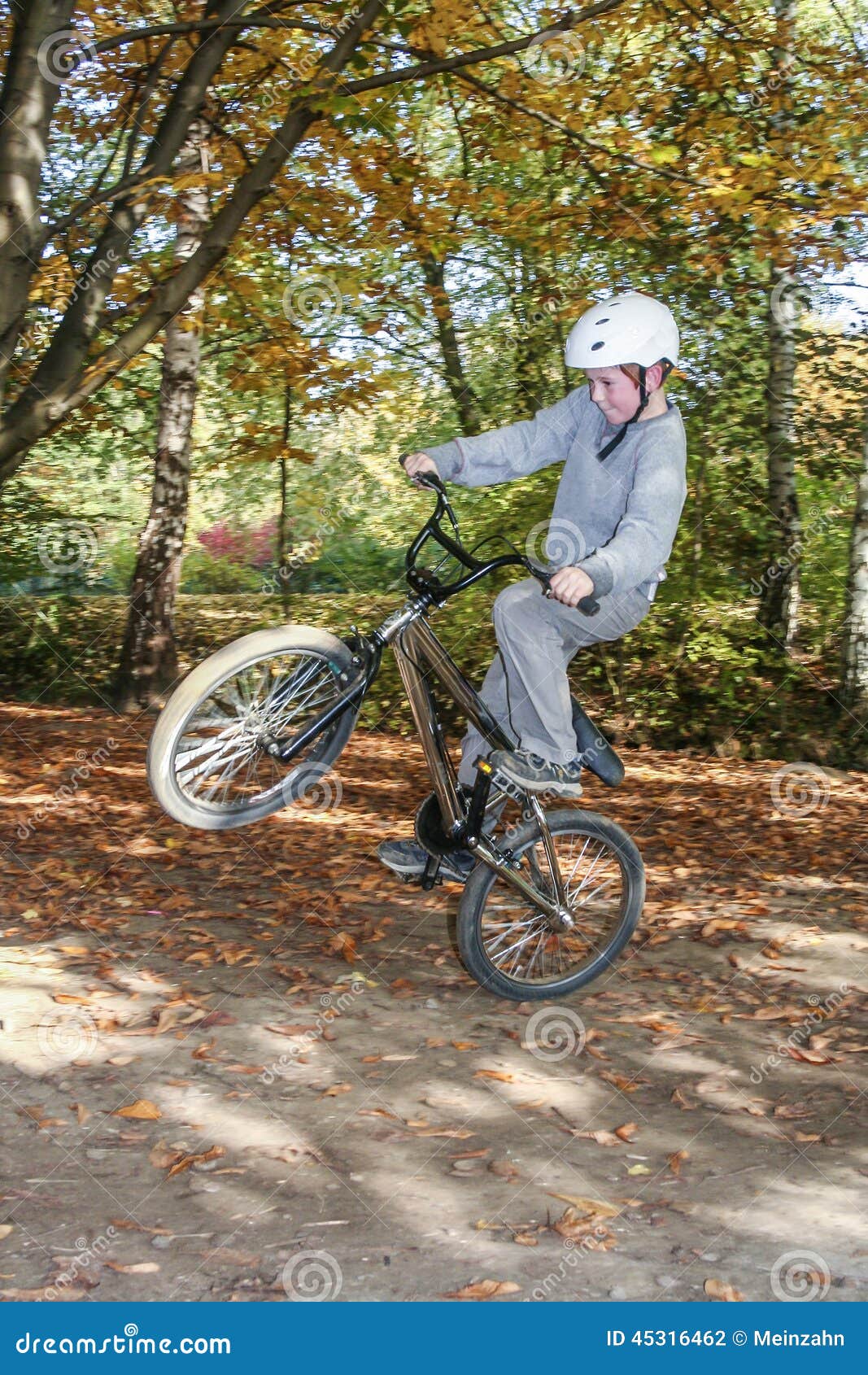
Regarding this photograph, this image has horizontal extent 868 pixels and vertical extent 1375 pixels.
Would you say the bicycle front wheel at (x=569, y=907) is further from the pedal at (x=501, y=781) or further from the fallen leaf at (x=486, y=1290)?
the fallen leaf at (x=486, y=1290)

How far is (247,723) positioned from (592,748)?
1383 mm

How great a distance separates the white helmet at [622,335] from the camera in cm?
397

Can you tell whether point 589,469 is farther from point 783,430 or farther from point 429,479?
point 783,430

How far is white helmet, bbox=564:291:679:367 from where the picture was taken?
397cm

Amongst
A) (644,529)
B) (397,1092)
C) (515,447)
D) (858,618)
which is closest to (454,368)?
(858,618)

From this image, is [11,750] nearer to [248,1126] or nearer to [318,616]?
[318,616]

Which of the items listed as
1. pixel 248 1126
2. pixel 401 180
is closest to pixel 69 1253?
pixel 248 1126

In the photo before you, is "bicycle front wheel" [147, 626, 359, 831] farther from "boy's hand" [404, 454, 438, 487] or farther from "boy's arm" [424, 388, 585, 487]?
"boy's arm" [424, 388, 585, 487]

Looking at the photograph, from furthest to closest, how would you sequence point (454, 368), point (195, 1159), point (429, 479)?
point (454, 368) → point (429, 479) → point (195, 1159)

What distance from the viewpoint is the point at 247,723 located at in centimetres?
385

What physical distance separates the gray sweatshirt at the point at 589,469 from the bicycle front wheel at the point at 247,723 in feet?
2.80

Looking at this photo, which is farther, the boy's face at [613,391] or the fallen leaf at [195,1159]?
the boy's face at [613,391]

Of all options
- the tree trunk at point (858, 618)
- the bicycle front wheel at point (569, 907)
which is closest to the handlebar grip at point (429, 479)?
the bicycle front wheel at point (569, 907)

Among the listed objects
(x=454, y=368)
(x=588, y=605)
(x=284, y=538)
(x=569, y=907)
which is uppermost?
(x=454, y=368)
